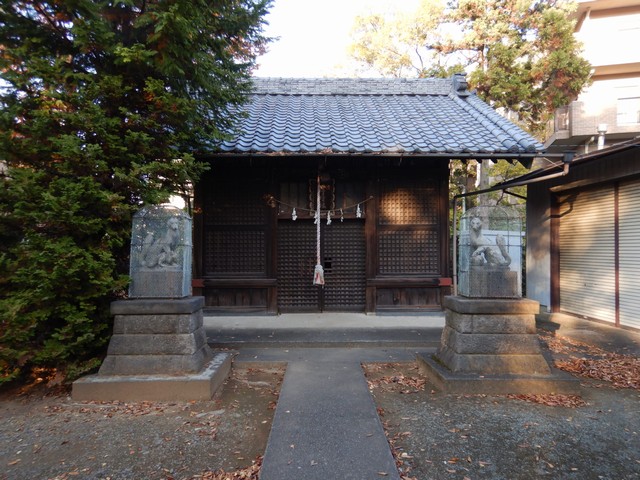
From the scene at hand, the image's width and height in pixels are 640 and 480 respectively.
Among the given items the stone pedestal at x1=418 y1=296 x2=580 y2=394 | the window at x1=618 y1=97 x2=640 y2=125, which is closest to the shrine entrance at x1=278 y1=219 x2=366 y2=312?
the stone pedestal at x1=418 y1=296 x2=580 y2=394

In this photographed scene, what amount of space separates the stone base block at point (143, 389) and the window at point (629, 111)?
20124 millimetres

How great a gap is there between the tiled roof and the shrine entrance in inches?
78.6

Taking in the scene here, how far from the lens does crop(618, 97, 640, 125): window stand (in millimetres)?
15729

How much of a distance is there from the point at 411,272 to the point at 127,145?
6.44m

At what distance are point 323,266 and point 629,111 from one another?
55.5ft

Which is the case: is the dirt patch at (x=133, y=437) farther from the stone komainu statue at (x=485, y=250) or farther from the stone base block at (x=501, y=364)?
the stone komainu statue at (x=485, y=250)

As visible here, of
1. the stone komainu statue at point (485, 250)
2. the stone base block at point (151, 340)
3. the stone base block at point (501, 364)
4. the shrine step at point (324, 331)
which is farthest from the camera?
the shrine step at point (324, 331)

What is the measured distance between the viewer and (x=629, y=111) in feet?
52.1

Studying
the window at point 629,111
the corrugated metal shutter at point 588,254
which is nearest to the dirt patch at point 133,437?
the corrugated metal shutter at point 588,254

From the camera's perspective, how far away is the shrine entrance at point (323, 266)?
8.62 meters

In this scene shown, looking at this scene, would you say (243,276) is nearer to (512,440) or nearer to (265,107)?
(265,107)

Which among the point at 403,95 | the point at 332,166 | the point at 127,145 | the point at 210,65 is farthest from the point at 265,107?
the point at 127,145

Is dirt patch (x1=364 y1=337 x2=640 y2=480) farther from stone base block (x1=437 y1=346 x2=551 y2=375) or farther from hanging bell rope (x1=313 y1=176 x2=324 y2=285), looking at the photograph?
hanging bell rope (x1=313 y1=176 x2=324 y2=285)

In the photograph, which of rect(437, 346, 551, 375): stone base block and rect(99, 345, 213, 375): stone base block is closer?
rect(99, 345, 213, 375): stone base block
